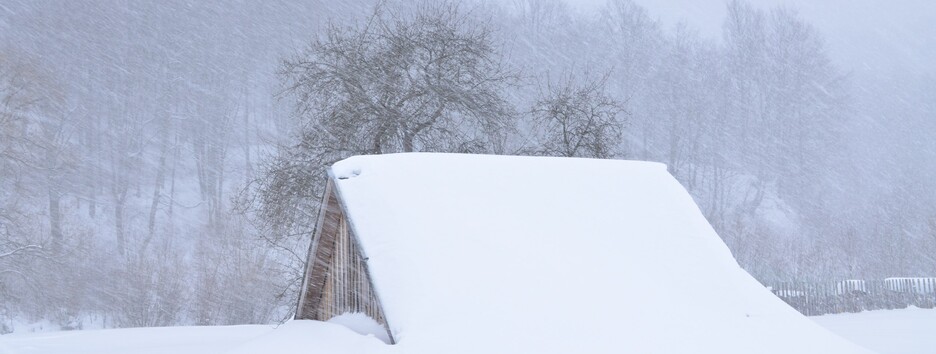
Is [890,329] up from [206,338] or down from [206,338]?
down

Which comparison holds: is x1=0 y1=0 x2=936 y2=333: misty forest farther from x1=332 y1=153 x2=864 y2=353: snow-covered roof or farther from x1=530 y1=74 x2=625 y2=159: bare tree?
x1=332 y1=153 x2=864 y2=353: snow-covered roof

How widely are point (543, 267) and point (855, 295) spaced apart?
72.4 ft

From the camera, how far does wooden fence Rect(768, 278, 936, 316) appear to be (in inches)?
1010

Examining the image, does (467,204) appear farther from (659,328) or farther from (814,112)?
(814,112)

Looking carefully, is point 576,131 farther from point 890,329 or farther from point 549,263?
point 549,263

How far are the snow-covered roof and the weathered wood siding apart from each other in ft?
2.87

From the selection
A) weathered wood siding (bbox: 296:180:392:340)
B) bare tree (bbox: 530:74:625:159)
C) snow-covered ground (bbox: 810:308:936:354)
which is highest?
bare tree (bbox: 530:74:625:159)

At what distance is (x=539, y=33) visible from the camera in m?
48.5

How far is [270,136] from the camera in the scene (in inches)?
1677

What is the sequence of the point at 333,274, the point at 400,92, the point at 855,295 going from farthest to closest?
the point at 855,295 < the point at 400,92 < the point at 333,274

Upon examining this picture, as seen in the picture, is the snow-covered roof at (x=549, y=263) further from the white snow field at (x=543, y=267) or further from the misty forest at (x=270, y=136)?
the misty forest at (x=270, y=136)

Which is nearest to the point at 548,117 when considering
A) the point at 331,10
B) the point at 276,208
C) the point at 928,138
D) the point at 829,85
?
the point at 276,208

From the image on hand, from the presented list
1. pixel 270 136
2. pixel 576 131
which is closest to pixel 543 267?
pixel 576 131

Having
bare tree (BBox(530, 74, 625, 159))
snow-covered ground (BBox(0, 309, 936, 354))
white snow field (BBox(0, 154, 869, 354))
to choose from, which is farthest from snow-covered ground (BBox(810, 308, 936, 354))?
white snow field (BBox(0, 154, 869, 354))
